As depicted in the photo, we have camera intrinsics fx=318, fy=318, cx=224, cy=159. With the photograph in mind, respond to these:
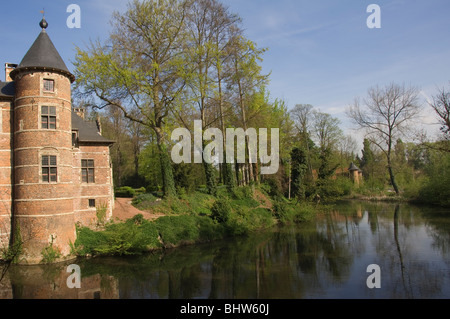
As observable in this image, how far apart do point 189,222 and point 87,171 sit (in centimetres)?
695

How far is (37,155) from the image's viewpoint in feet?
49.3

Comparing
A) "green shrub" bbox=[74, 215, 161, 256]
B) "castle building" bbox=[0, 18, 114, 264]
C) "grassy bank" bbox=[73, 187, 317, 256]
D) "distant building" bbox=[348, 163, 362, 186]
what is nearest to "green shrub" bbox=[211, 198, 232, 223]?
"grassy bank" bbox=[73, 187, 317, 256]

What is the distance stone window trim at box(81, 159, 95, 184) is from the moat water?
5.43 meters

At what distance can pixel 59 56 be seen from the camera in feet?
52.9

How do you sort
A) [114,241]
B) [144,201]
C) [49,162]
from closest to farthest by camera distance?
[49,162]
[114,241]
[144,201]

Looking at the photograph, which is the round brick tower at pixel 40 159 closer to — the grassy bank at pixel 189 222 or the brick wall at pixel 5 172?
the brick wall at pixel 5 172

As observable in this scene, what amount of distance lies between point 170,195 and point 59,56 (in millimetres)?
11233

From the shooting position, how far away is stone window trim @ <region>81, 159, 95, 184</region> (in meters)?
19.3

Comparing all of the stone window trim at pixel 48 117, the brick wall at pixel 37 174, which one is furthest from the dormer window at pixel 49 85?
the stone window trim at pixel 48 117

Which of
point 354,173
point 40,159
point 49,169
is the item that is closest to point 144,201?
point 49,169

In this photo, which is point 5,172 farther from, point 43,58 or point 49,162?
point 43,58

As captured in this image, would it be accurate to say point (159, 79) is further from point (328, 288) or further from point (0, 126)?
point (328, 288)

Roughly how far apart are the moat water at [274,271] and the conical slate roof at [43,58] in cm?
921
